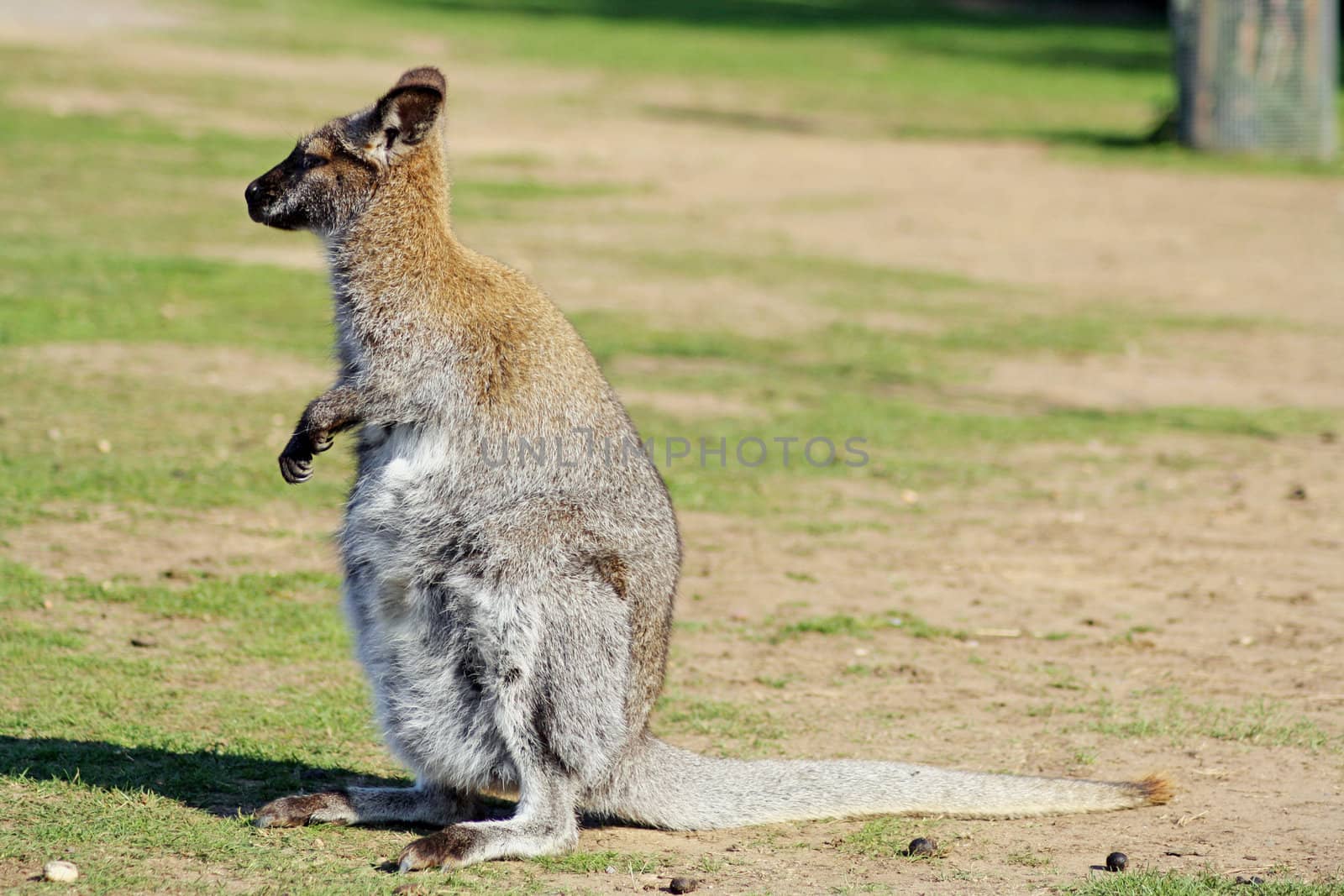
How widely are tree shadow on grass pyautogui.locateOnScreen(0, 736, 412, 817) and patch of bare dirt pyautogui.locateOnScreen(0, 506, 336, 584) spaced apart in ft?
5.06

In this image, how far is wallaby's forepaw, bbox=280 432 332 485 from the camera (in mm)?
4102

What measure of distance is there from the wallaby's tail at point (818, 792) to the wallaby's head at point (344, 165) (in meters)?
1.56

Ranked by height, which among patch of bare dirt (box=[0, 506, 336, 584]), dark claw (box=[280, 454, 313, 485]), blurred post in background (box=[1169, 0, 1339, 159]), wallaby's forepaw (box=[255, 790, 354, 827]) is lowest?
patch of bare dirt (box=[0, 506, 336, 584])

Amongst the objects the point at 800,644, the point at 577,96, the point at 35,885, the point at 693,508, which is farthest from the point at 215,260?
the point at 577,96

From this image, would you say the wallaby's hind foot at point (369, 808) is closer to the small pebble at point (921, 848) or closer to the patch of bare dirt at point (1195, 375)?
the small pebble at point (921, 848)

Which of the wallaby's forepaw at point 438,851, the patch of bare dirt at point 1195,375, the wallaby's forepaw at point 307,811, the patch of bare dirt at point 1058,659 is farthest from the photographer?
the patch of bare dirt at point 1195,375

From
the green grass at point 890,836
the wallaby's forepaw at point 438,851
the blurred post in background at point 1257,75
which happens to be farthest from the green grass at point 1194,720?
the blurred post in background at point 1257,75

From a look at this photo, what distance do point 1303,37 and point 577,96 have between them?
8.86 metres

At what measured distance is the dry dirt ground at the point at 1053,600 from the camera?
4.27 meters

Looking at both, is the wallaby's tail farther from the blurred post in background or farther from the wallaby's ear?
the blurred post in background

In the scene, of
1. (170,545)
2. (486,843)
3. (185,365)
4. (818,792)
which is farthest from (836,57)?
(486,843)

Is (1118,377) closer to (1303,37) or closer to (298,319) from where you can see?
(298,319)

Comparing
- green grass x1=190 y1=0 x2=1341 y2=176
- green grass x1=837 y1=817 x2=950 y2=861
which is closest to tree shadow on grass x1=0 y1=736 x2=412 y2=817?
green grass x1=837 y1=817 x2=950 y2=861

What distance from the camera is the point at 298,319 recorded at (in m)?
10.1
